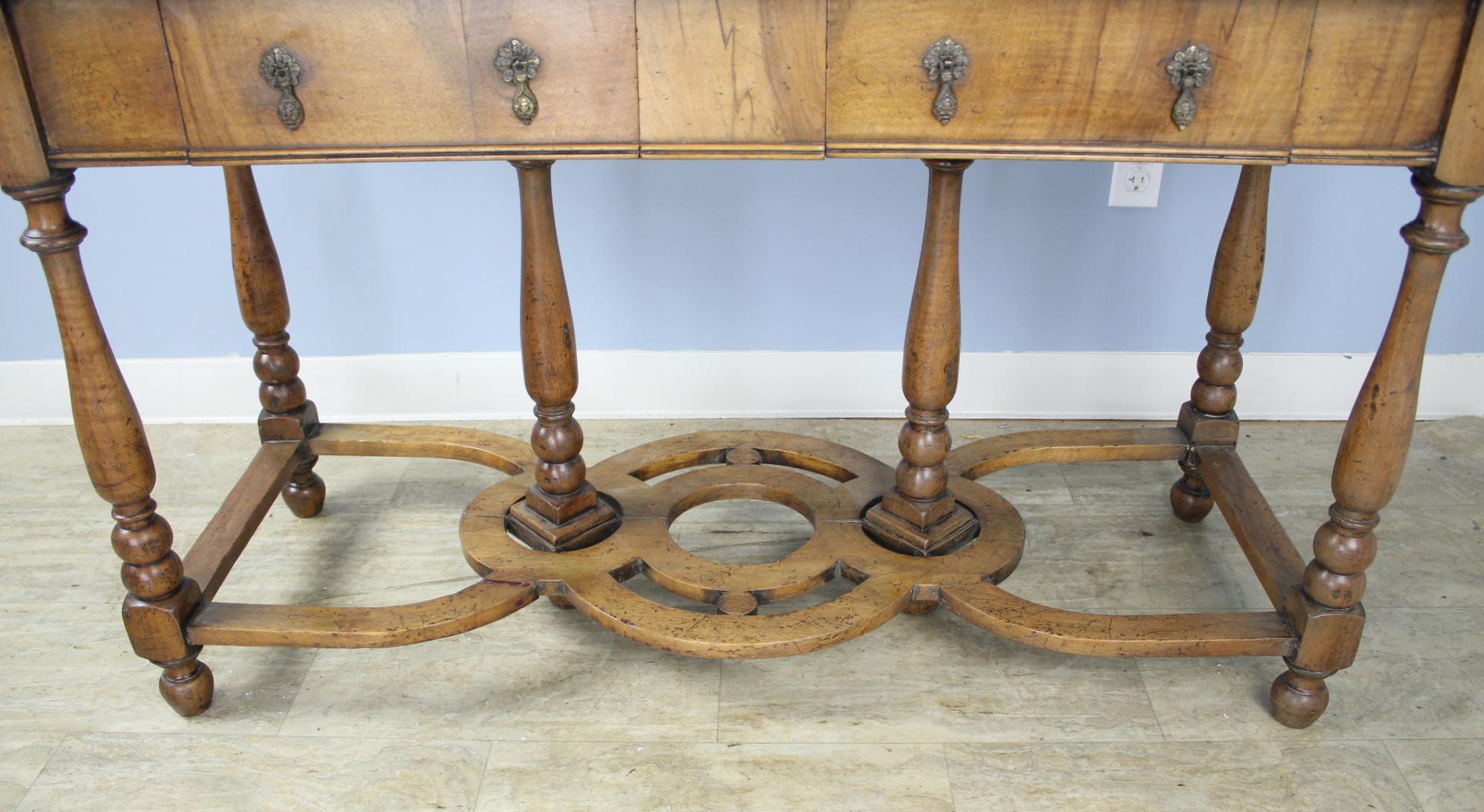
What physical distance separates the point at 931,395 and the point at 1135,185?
0.73 metres

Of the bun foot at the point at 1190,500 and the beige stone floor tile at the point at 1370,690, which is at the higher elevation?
the bun foot at the point at 1190,500

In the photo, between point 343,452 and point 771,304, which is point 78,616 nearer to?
point 343,452


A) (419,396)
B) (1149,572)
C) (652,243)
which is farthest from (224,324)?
A: (1149,572)

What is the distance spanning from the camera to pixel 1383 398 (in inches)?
46.1

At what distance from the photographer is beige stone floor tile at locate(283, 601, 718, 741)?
133 cm

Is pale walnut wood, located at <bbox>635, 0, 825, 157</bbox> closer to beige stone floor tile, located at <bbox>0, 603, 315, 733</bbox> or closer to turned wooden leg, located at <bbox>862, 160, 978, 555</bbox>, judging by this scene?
turned wooden leg, located at <bbox>862, 160, 978, 555</bbox>

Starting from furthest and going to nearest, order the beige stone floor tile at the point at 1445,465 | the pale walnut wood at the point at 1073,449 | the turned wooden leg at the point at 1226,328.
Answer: the beige stone floor tile at the point at 1445,465 < the pale walnut wood at the point at 1073,449 < the turned wooden leg at the point at 1226,328

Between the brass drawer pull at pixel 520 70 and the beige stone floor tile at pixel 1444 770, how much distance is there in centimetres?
115

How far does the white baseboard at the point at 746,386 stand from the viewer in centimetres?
Answer: 201

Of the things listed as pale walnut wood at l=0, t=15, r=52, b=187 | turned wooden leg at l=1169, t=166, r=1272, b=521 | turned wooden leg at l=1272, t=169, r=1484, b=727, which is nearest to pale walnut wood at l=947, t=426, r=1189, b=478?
turned wooden leg at l=1169, t=166, r=1272, b=521

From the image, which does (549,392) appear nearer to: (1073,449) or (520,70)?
(520,70)

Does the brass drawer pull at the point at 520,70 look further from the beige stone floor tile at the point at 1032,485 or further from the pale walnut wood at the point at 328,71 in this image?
the beige stone floor tile at the point at 1032,485

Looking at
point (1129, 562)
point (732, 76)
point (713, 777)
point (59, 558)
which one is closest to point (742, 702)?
point (713, 777)

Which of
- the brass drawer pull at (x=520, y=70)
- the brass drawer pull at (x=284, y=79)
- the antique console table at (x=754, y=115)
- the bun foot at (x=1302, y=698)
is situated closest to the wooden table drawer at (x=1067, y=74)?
the antique console table at (x=754, y=115)
